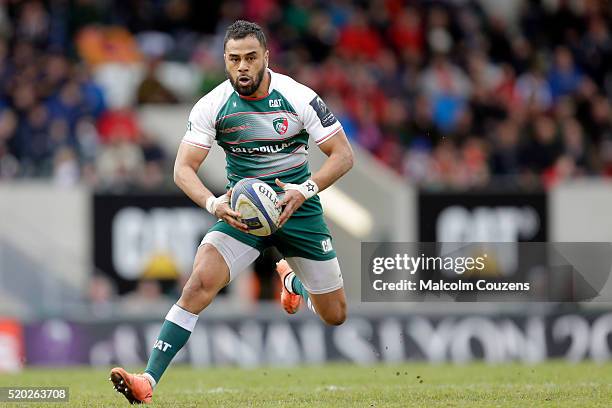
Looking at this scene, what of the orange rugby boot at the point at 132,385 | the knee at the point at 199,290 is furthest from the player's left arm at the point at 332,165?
the orange rugby boot at the point at 132,385

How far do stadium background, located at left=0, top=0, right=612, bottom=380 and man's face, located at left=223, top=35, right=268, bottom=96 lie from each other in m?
6.96

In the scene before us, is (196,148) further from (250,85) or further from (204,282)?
(204,282)

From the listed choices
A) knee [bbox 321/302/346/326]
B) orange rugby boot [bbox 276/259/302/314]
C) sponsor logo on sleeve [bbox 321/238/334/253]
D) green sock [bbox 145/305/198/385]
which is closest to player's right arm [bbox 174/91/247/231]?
green sock [bbox 145/305/198/385]

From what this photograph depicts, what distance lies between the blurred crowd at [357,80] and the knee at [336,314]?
7.77 meters

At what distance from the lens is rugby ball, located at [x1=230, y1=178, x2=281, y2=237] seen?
29.3 ft

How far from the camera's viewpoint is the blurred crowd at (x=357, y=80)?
17906 mm

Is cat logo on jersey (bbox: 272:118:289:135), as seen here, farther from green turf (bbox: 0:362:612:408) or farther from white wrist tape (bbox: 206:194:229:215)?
green turf (bbox: 0:362:612:408)

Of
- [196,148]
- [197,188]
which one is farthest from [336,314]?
[196,148]

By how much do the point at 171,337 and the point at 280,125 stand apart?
163 cm

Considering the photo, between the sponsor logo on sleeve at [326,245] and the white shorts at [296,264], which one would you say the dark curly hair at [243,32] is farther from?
the sponsor logo on sleeve at [326,245]

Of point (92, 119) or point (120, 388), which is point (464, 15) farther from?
point (120, 388)

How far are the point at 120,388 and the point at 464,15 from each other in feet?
47.6

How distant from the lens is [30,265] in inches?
663

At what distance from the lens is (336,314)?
10.1 m
